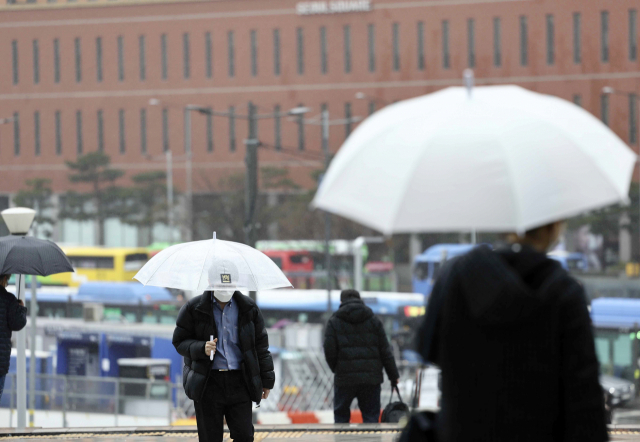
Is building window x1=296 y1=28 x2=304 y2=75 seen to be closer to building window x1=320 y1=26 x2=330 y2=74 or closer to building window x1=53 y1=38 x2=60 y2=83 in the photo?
building window x1=320 y1=26 x2=330 y2=74

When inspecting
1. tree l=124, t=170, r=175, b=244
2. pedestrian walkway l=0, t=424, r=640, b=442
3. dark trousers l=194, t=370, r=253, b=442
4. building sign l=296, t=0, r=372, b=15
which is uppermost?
building sign l=296, t=0, r=372, b=15

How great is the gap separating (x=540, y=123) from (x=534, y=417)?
776mm

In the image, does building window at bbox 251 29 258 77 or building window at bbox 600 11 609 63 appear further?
building window at bbox 251 29 258 77

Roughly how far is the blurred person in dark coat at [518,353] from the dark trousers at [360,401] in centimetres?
631

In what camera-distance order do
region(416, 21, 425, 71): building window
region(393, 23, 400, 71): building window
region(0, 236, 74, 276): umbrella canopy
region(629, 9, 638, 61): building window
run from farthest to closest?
1. region(393, 23, 400, 71): building window
2. region(416, 21, 425, 71): building window
3. region(629, 9, 638, 61): building window
4. region(0, 236, 74, 276): umbrella canopy

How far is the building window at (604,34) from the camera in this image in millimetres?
50719

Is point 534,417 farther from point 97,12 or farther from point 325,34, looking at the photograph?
point 97,12

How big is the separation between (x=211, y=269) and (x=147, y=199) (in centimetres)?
4913

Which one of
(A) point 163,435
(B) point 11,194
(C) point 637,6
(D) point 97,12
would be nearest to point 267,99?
(D) point 97,12

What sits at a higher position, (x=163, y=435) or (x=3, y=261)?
(x=3, y=261)

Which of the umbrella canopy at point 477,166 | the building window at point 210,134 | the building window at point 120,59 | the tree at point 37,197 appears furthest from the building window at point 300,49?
the umbrella canopy at point 477,166

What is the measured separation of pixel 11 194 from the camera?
192ft

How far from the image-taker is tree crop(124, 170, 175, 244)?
5275 centimetres

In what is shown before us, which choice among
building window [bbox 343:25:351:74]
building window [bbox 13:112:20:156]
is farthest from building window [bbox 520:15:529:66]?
building window [bbox 13:112:20:156]
